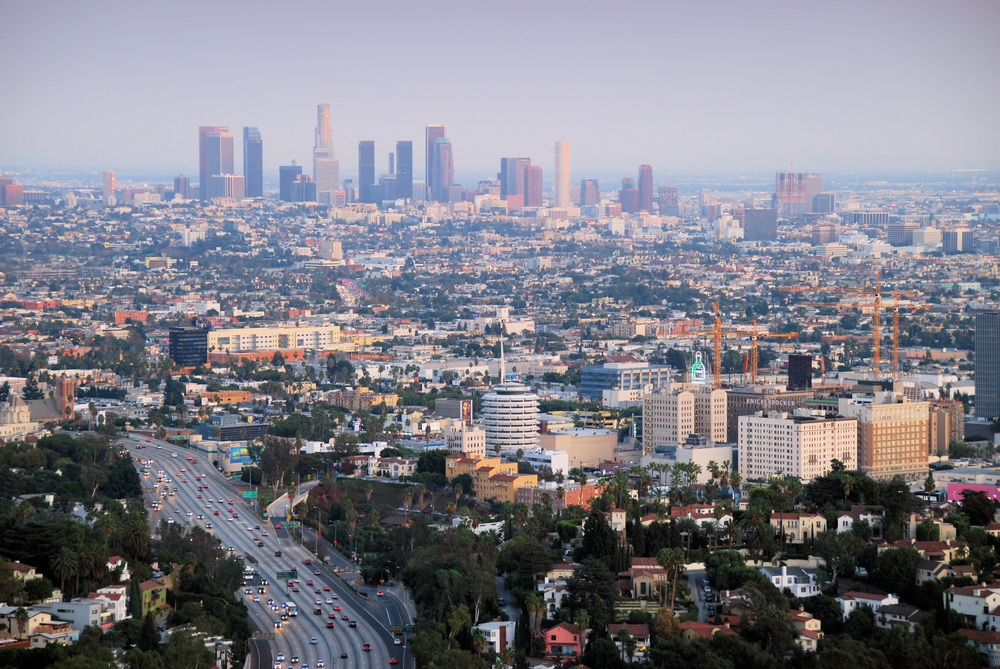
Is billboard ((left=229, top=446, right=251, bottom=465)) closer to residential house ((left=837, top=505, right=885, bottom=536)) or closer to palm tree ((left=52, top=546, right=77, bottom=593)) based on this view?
palm tree ((left=52, top=546, right=77, bottom=593))

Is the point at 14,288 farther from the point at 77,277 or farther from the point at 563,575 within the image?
the point at 563,575

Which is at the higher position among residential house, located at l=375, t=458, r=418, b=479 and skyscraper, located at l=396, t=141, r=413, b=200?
skyscraper, located at l=396, t=141, r=413, b=200

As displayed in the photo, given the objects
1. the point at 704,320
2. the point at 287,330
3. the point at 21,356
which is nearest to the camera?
the point at 21,356

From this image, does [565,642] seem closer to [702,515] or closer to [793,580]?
[793,580]

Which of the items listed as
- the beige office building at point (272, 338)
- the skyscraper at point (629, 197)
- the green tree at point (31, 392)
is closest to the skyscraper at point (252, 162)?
the skyscraper at point (629, 197)

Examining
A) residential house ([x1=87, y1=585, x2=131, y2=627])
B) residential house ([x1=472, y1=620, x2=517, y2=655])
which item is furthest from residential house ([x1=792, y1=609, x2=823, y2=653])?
residential house ([x1=87, y1=585, x2=131, y2=627])

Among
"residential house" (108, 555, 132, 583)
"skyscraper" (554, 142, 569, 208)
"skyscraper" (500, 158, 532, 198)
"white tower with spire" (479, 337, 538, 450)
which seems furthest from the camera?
"skyscraper" (500, 158, 532, 198)

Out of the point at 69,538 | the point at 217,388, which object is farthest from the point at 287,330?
the point at 69,538

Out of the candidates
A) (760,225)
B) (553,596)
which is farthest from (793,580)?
(760,225)
